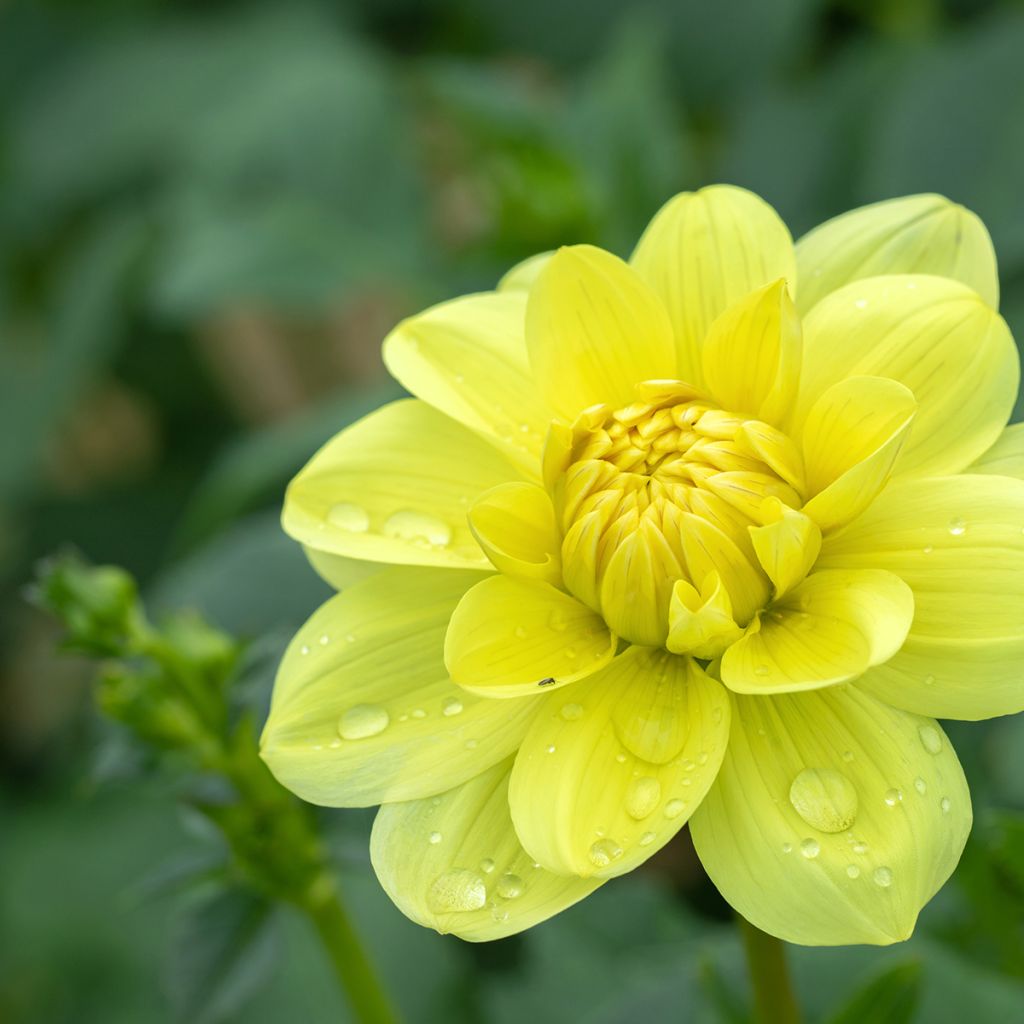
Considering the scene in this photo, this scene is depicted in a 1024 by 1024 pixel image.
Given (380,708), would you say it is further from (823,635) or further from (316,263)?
(316,263)

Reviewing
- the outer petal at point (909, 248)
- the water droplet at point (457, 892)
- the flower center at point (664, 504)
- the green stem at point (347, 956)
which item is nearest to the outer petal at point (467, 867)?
the water droplet at point (457, 892)

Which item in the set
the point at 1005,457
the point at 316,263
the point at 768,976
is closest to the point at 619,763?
the point at 768,976

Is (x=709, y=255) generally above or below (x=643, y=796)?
above

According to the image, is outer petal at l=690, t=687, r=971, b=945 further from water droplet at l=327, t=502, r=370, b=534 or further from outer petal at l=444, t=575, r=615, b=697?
water droplet at l=327, t=502, r=370, b=534

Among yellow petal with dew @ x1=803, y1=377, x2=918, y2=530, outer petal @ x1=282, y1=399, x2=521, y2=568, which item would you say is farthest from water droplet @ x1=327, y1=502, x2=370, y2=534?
yellow petal with dew @ x1=803, y1=377, x2=918, y2=530

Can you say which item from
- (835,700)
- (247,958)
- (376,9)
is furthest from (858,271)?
(376,9)
